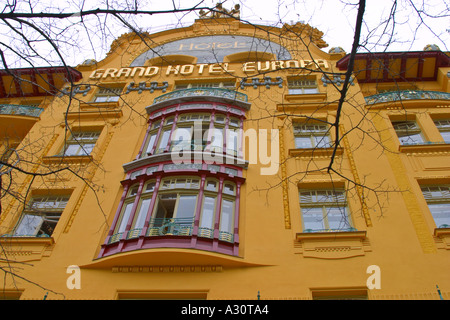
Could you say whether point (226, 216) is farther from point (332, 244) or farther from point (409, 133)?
point (409, 133)

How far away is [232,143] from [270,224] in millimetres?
4650

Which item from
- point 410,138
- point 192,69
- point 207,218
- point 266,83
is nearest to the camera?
point 207,218

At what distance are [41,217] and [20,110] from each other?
27.3 feet

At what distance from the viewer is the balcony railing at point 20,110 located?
18.4 m

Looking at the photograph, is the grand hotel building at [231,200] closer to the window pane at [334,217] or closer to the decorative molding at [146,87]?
the window pane at [334,217]

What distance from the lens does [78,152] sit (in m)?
16.2

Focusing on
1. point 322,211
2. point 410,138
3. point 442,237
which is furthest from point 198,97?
point 442,237

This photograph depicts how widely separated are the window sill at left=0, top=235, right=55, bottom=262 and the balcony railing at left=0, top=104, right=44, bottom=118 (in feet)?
29.3

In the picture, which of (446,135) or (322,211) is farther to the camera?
(446,135)

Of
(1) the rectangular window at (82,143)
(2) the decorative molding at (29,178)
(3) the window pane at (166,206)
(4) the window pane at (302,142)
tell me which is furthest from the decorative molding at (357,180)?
(1) the rectangular window at (82,143)

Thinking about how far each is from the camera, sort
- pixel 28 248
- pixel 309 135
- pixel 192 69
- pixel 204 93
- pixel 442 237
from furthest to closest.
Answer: pixel 192 69, pixel 204 93, pixel 309 135, pixel 28 248, pixel 442 237

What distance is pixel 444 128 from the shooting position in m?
15.3
